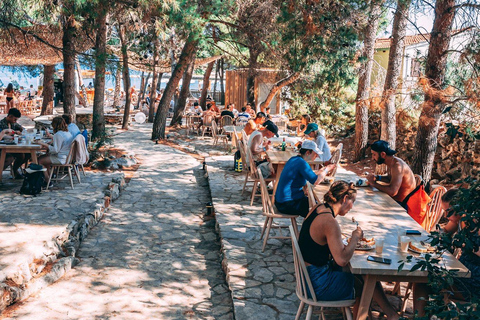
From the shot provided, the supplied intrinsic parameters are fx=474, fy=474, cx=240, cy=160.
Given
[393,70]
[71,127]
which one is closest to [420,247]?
[71,127]

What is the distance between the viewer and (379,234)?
4.01m

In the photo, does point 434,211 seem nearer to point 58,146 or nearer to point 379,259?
point 379,259

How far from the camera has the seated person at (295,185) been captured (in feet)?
17.8

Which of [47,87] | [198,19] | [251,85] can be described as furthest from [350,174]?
[47,87]

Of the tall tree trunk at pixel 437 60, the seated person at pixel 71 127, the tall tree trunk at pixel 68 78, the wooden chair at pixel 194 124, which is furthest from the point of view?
the wooden chair at pixel 194 124

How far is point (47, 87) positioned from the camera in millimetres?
18000

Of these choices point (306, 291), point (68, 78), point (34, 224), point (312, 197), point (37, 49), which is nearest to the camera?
point (306, 291)

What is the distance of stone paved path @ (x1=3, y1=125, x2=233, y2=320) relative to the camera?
179 inches

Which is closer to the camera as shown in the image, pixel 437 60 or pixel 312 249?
pixel 312 249

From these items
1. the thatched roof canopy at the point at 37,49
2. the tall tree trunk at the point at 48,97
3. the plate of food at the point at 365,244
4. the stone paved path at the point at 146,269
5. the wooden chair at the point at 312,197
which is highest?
the thatched roof canopy at the point at 37,49

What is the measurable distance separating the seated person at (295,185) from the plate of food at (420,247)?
1822mm

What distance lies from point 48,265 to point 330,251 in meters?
3.36

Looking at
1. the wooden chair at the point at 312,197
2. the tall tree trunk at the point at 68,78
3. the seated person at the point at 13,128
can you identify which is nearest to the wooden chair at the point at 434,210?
the wooden chair at the point at 312,197

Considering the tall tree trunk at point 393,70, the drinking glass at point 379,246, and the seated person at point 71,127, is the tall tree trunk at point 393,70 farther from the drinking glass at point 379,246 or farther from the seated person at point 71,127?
the drinking glass at point 379,246
